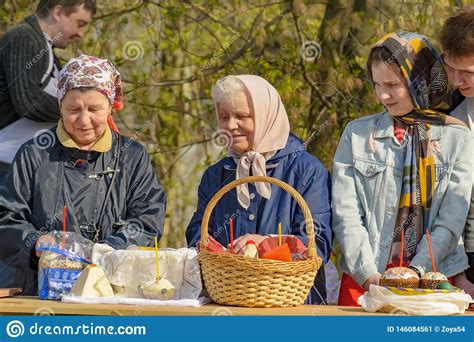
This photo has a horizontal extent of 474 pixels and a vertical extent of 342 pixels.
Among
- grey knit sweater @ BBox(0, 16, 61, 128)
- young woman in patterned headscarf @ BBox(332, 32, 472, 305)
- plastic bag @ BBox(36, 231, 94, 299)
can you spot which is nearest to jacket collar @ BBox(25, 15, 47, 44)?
grey knit sweater @ BBox(0, 16, 61, 128)

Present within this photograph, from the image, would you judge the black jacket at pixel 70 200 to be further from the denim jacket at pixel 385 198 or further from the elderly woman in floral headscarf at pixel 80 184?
the denim jacket at pixel 385 198

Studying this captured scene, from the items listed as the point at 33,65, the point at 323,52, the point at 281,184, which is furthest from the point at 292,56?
the point at 281,184

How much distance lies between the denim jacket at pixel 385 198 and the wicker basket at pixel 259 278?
0.52 metres

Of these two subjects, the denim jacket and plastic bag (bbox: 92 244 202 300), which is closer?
plastic bag (bbox: 92 244 202 300)

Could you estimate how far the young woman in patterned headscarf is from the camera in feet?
15.5

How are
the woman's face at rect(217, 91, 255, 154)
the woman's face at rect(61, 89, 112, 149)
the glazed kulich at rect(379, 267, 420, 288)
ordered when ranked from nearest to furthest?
the glazed kulich at rect(379, 267, 420, 288), the woman's face at rect(61, 89, 112, 149), the woman's face at rect(217, 91, 255, 154)

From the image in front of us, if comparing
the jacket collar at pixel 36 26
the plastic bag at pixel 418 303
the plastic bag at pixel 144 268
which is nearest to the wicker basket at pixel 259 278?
the plastic bag at pixel 144 268

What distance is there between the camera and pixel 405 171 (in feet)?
15.8

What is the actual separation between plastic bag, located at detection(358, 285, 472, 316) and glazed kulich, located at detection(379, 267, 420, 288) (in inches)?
3.8

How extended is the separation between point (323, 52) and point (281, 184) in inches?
134

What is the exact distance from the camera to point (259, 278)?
4.16 meters

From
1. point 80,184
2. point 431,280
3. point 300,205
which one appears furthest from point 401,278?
point 80,184

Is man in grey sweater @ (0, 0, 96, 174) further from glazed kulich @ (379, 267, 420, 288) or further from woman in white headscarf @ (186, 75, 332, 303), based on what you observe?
glazed kulich @ (379, 267, 420, 288)
